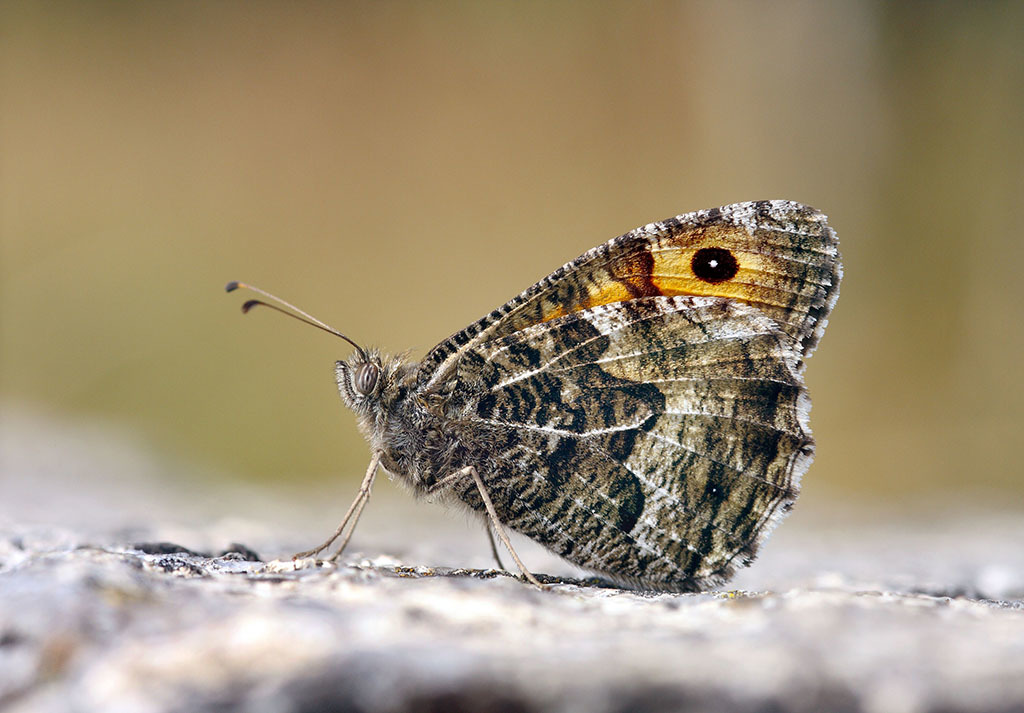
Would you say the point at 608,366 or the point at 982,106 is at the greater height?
the point at 982,106

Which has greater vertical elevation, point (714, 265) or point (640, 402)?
point (714, 265)

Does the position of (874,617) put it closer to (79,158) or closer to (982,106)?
(982,106)

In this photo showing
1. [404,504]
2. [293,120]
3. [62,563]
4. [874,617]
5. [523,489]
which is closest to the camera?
[874,617]

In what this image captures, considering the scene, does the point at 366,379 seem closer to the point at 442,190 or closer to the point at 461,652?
the point at 461,652

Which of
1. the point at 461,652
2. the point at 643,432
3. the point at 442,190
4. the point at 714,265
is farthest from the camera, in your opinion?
the point at 442,190

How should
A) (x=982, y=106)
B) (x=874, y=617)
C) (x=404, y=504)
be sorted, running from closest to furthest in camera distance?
(x=874, y=617) < (x=404, y=504) < (x=982, y=106)

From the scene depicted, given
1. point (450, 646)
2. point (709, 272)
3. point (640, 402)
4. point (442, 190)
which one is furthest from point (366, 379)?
point (442, 190)

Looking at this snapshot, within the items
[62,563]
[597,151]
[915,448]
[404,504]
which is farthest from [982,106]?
[62,563]

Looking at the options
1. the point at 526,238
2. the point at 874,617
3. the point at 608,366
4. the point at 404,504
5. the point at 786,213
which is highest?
the point at 526,238
